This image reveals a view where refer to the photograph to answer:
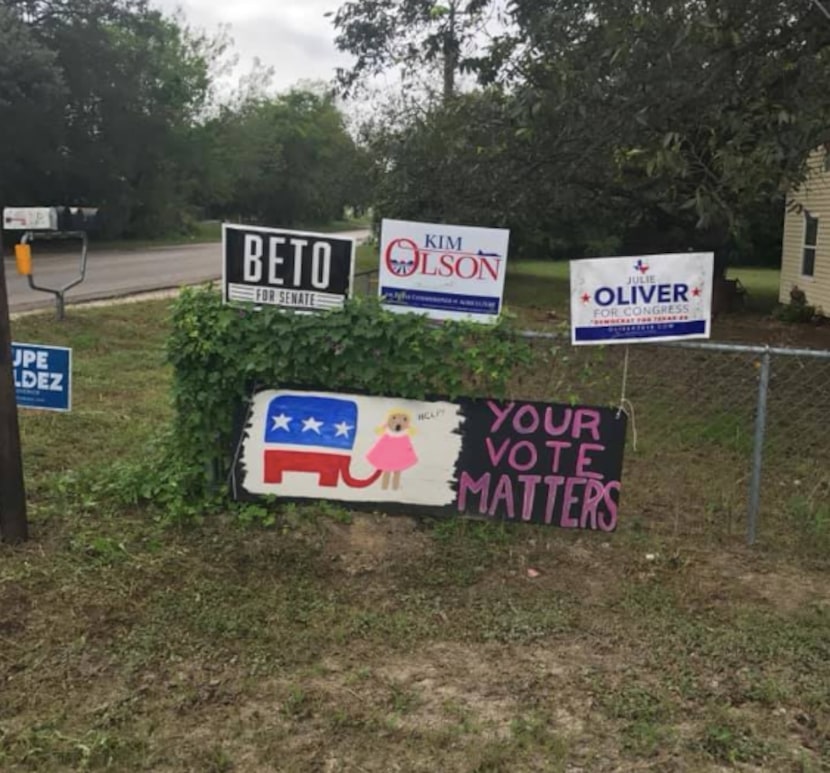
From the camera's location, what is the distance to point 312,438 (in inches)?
182

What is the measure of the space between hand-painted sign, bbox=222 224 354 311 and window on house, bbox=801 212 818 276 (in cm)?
1471

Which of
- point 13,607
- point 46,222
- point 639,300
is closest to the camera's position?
point 13,607

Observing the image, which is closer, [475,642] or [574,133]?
[475,642]

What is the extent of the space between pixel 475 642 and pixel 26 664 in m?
1.72

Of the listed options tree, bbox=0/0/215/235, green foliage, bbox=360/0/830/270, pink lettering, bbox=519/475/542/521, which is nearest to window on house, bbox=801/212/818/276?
green foliage, bbox=360/0/830/270

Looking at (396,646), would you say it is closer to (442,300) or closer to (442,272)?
(442,300)

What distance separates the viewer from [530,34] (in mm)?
7871

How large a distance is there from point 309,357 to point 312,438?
43 cm

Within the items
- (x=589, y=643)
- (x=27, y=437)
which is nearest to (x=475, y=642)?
(x=589, y=643)

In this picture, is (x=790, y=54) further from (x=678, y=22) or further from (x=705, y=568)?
(x=705, y=568)

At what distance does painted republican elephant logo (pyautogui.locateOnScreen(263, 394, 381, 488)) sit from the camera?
15.1ft

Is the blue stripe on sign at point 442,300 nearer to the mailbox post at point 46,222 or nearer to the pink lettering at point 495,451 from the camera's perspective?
the pink lettering at point 495,451

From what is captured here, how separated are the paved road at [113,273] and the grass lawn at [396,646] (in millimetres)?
6027

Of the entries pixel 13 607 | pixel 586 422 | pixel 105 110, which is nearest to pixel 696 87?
pixel 586 422
